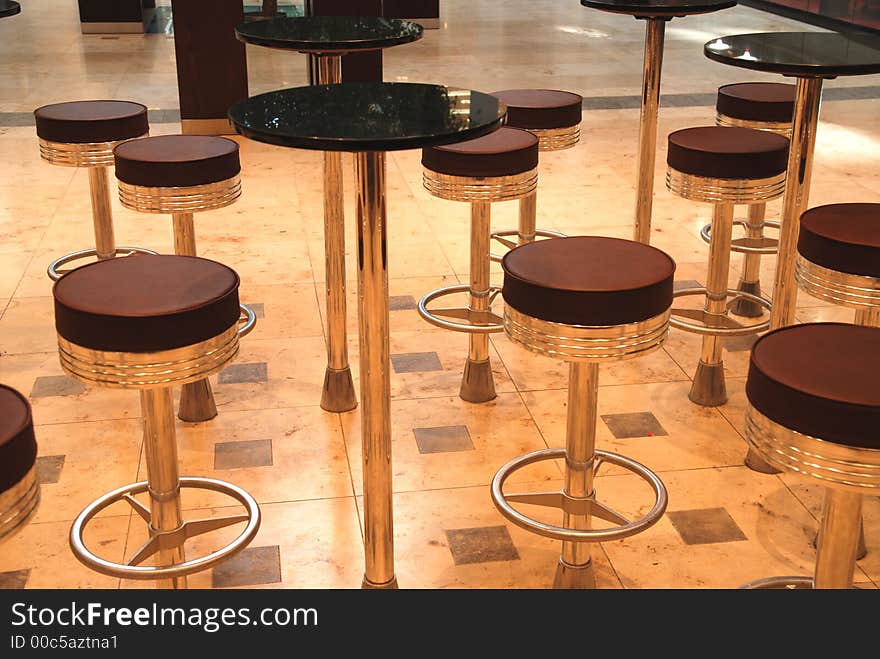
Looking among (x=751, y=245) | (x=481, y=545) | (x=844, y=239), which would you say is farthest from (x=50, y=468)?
(x=751, y=245)

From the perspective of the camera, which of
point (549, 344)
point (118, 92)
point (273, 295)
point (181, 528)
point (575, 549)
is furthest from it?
point (118, 92)

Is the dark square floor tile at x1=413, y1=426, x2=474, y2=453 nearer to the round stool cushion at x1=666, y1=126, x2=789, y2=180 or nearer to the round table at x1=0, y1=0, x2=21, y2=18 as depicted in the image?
the round stool cushion at x1=666, y1=126, x2=789, y2=180

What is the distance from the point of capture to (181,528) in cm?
238

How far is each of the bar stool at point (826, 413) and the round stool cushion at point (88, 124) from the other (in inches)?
92.3

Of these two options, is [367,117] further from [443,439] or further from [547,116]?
[547,116]

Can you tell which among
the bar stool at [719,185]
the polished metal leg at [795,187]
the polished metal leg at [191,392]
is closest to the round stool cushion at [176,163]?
the polished metal leg at [191,392]

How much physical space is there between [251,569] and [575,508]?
2.67 ft

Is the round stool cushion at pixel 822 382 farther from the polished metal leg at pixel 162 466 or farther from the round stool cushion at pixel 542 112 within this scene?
the round stool cushion at pixel 542 112

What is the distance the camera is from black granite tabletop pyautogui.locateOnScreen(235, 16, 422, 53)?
9.42ft

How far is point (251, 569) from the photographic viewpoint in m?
2.70
